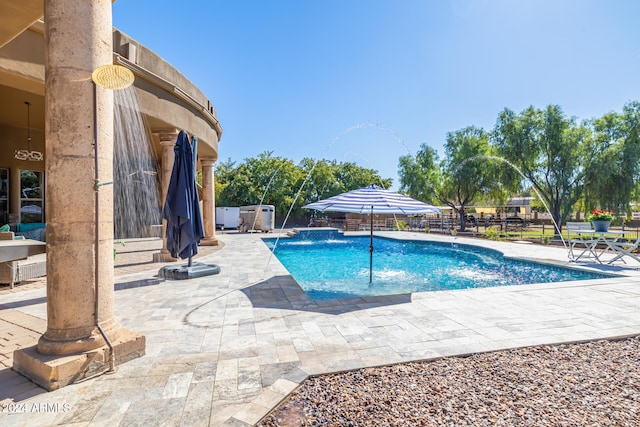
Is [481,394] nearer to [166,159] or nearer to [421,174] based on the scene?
[166,159]

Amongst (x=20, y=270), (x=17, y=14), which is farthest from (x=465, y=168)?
(x=17, y=14)

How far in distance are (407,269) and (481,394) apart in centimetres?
738

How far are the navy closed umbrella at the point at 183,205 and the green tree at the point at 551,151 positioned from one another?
20.9 meters

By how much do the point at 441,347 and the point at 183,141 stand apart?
5.60 meters

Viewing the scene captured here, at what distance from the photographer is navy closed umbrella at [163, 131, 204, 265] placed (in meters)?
5.92

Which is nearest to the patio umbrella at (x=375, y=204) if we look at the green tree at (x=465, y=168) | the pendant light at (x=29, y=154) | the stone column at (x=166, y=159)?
the stone column at (x=166, y=159)

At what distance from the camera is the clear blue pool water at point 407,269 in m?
7.14

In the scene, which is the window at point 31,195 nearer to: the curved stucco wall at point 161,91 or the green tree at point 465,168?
the curved stucco wall at point 161,91

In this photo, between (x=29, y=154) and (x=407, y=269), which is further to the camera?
(x=29, y=154)

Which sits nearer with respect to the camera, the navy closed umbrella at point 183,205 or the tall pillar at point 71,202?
Result: the tall pillar at point 71,202

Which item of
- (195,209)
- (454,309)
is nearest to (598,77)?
(454,309)

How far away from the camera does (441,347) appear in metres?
3.20

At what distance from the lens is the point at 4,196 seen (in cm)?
1029

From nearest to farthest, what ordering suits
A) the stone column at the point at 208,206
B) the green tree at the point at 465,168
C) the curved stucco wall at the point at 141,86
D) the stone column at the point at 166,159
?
the curved stucco wall at the point at 141,86 < the stone column at the point at 166,159 < the stone column at the point at 208,206 < the green tree at the point at 465,168
